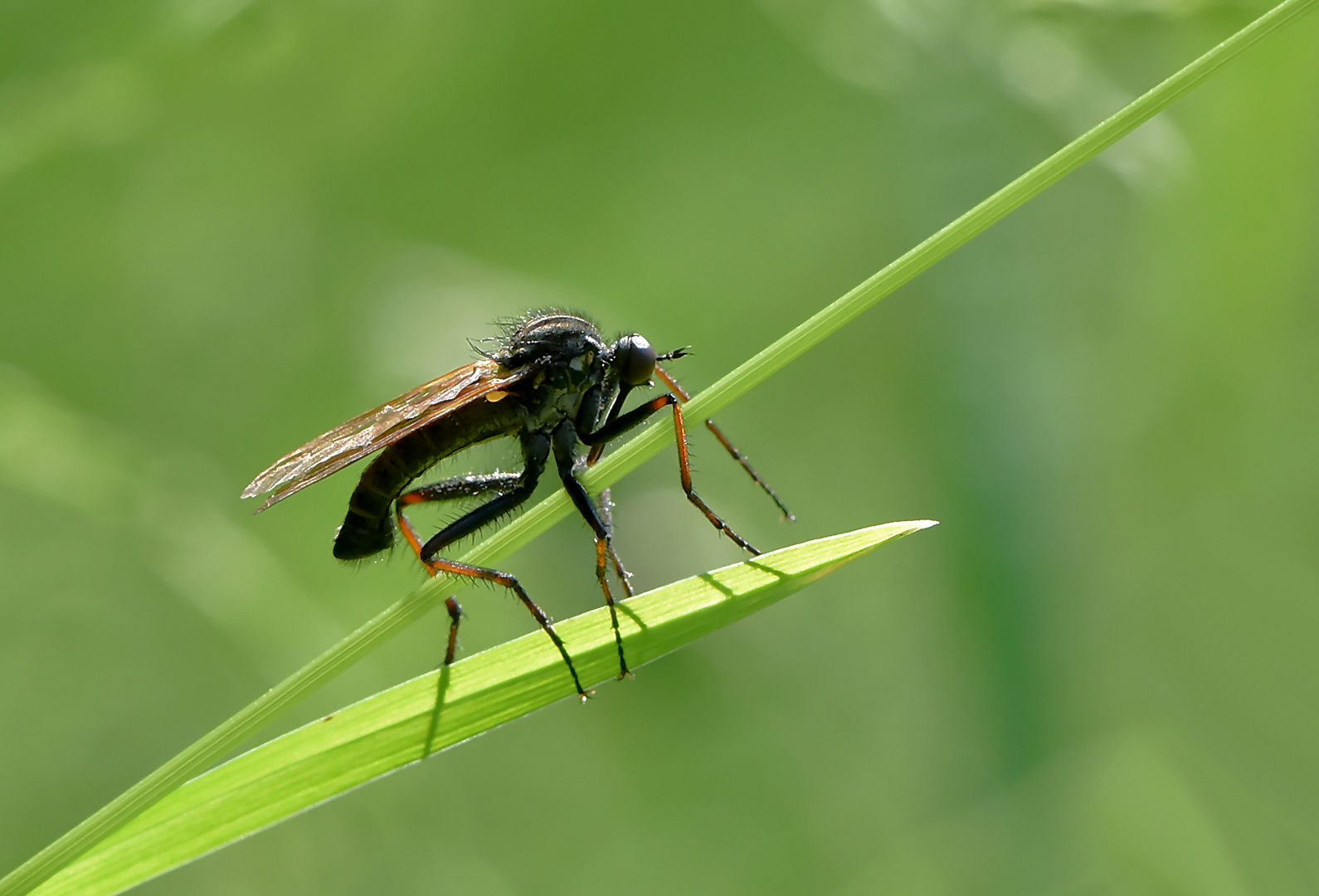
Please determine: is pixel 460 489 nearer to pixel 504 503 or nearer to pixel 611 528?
pixel 504 503

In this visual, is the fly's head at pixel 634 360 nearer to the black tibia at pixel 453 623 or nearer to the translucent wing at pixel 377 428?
the translucent wing at pixel 377 428

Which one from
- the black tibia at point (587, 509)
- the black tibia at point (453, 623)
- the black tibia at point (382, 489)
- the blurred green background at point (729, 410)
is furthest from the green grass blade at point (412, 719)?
the blurred green background at point (729, 410)

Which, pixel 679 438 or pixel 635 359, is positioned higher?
pixel 635 359

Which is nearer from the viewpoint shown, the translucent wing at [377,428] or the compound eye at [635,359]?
the translucent wing at [377,428]

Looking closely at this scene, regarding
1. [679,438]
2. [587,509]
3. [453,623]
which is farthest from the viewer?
[453,623]

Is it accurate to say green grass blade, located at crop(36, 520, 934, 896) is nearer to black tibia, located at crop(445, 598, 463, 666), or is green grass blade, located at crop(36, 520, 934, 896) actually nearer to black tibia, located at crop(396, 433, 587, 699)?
black tibia, located at crop(396, 433, 587, 699)

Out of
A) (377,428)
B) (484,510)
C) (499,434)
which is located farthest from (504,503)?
(377,428)

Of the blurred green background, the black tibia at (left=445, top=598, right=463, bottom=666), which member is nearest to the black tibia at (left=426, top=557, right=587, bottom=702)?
the black tibia at (left=445, top=598, right=463, bottom=666)

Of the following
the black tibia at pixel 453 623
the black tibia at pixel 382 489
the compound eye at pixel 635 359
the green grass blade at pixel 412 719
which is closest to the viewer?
the green grass blade at pixel 412 719
